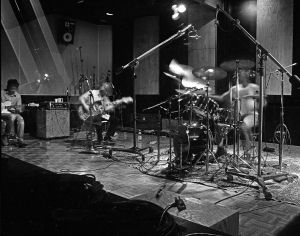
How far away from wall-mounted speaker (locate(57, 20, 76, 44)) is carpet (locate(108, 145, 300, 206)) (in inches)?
199

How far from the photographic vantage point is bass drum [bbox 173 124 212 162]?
425cm

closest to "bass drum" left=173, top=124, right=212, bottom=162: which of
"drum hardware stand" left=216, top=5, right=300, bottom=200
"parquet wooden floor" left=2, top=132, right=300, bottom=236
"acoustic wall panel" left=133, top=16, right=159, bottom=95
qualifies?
"parquet wooden floor" left=2, top=132, right=300, bottom=236

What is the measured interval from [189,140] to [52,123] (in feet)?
15.2


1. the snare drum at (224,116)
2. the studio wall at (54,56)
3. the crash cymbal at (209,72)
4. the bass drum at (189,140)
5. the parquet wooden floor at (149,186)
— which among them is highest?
the studio wall at (54,56)

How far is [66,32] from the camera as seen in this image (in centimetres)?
909

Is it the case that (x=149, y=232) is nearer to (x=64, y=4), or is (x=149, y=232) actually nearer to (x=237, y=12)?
(x=237, y=12)

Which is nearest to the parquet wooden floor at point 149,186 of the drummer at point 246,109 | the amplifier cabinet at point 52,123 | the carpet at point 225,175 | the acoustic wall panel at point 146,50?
the carpet at point 225,175

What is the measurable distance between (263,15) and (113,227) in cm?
709

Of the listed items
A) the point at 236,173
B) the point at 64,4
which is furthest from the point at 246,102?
the point at 64,4

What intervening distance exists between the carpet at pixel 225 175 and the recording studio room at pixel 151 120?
3 centimetres

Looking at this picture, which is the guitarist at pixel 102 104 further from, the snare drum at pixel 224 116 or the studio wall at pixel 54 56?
the snare drum at pixel 224 116

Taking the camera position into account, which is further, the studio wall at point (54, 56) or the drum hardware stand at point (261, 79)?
the studio wall at point (54, 56)

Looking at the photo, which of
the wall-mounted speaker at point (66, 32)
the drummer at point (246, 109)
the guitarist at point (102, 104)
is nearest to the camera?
the drummer at point (246, 109)

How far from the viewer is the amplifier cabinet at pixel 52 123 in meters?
7.62
